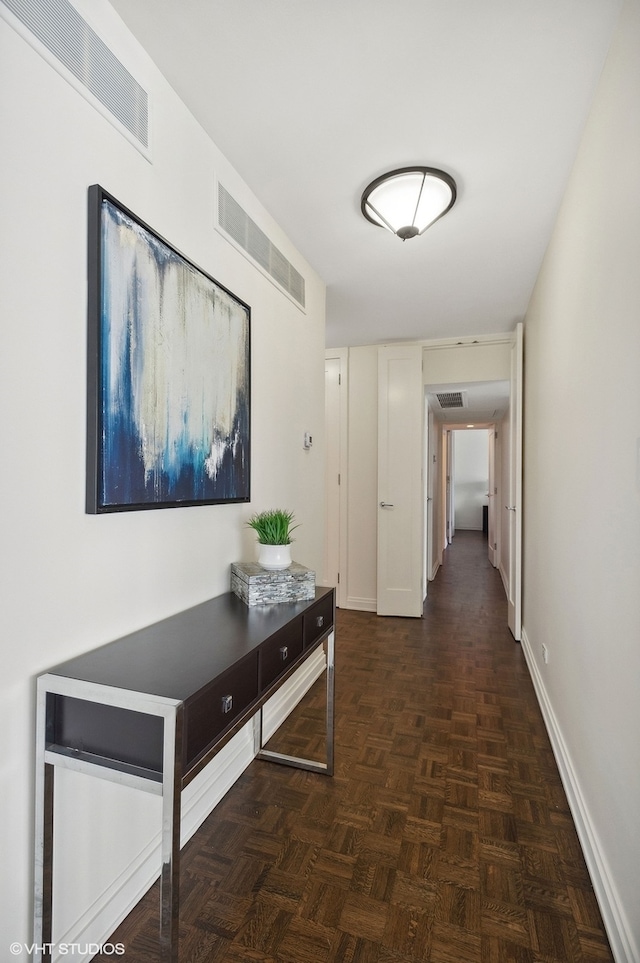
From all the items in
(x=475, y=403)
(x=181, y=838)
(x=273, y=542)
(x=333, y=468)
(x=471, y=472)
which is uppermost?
(x=475, y=403)

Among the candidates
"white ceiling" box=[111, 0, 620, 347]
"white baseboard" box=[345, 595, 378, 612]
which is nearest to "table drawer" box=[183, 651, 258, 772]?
"white ceiling" box=[111, 0, 620, 347]

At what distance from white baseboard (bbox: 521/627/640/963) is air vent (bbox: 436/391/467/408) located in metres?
3.38

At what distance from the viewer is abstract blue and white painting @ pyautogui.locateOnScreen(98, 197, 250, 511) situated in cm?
131

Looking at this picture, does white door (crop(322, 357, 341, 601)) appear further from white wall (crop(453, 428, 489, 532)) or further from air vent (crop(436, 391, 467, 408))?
white wall (crop(453, 428, 489, 532))

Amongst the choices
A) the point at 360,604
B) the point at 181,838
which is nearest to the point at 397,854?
the point at 181,838

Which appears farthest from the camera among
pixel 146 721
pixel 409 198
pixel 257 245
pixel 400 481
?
pixel 400 481

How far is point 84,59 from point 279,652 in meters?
1.69

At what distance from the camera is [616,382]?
140 centimetres

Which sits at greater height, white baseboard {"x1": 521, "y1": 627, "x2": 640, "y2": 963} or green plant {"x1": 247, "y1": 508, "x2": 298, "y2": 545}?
green plant {"x1": 247, "y1": 508, "x2": 298, "y2": 545}

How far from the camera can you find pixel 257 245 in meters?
2.26

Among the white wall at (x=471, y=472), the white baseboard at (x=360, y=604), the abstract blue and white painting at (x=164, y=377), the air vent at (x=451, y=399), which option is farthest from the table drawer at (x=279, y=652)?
the white wall at (x=471, y=472)

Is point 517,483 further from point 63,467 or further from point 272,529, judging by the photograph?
point 63,467

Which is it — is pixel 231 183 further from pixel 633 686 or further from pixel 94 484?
pixel 633 686

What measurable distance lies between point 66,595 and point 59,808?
51 centimetres
